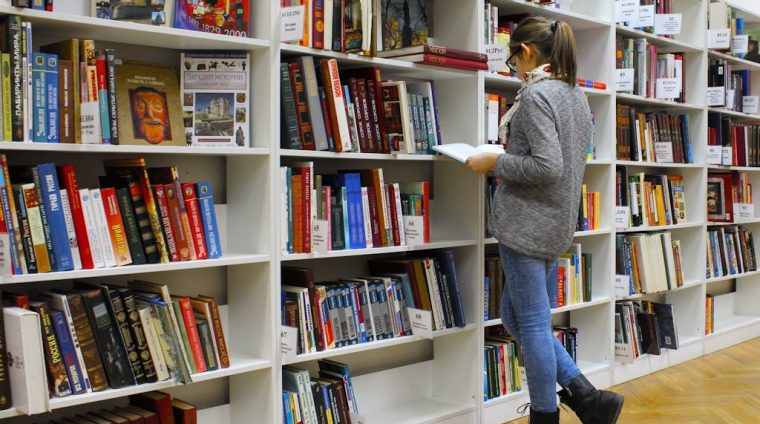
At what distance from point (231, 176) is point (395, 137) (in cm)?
58

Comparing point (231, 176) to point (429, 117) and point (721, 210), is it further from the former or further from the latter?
point (721, 210)

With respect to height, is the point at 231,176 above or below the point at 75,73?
below

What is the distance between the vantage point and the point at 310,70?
2.56 metres

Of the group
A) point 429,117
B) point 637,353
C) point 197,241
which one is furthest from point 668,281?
point 197,241

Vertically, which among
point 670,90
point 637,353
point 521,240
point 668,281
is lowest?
point 637,353

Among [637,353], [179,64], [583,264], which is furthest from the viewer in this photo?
[637,353]

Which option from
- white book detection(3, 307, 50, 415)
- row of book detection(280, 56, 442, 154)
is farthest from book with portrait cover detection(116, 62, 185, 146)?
white book detection(3, 307, 50, 415)

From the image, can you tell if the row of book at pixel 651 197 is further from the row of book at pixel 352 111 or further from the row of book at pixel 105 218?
the row of book at pixel 105 218

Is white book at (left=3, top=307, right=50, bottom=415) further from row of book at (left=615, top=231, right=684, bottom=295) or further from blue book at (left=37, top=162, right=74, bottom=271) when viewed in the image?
row of book at (left=615, top=231, right=684, bottom=295)

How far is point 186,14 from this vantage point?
93.3 inches

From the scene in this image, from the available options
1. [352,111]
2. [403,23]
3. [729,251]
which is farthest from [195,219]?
[729,251]

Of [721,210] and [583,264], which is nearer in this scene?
[583,264]

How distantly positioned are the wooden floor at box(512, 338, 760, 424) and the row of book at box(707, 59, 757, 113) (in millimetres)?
1472

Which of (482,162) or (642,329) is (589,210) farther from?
(482,162)
